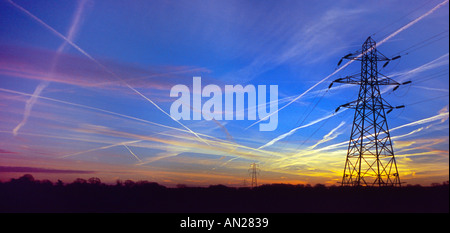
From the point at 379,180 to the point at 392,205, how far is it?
361 cm

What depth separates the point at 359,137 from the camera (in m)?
28.3

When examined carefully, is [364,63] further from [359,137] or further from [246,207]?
[246,207]

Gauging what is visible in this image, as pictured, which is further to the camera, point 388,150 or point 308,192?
point 308,192

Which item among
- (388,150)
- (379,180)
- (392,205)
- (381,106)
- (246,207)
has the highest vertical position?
(381,106)

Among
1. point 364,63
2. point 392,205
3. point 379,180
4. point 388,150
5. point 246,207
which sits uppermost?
point 364,63

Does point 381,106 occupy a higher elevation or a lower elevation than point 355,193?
higher

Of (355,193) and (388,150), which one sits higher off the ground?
(388,150)
